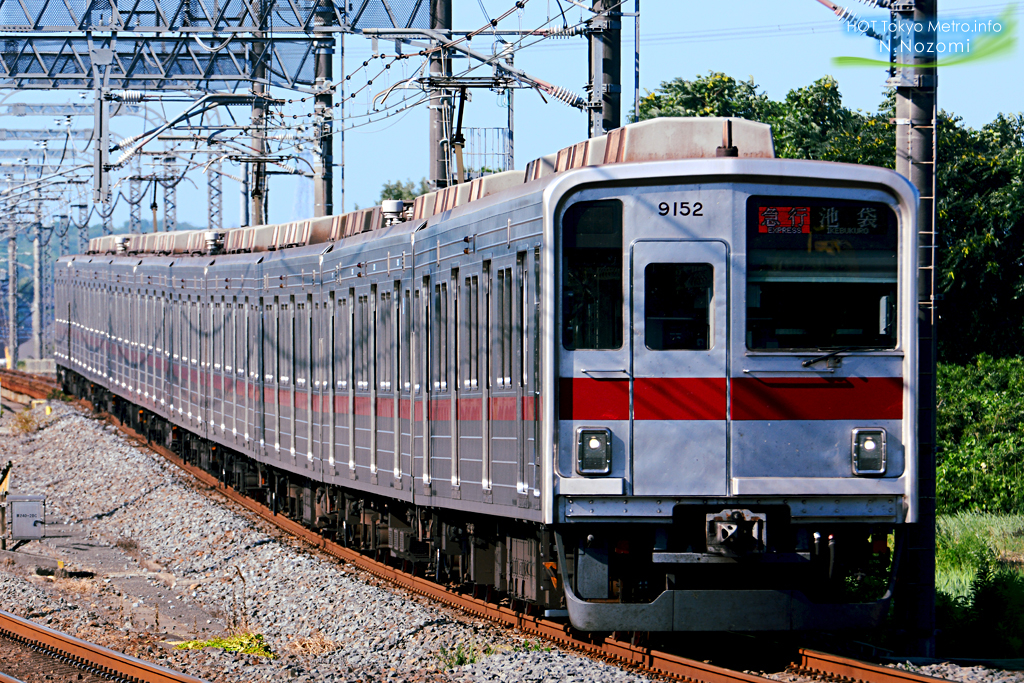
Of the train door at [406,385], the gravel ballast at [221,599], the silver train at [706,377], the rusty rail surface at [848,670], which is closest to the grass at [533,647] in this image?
the gravel ballast at [221,599]

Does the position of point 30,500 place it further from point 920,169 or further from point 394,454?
point 920,169

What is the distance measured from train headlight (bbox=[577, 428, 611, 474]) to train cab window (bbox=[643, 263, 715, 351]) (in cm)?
62

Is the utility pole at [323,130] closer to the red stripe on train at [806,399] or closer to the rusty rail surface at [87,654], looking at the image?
the rusty rail surface at [87,654]

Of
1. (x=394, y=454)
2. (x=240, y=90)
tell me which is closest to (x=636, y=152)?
(x=394, y=454)

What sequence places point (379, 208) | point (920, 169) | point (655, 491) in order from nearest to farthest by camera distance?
point (655, 491) → point (920, 169) → point (379, 208)

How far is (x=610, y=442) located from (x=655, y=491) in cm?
40

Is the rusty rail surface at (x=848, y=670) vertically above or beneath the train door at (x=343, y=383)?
beneath

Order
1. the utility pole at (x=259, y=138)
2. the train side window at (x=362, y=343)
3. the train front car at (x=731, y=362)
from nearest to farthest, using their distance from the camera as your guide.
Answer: the train front car at (x=731, y=362) → the train side window at (x=362, y=343) → the utility pole at (x=259, y=138)

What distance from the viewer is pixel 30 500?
17156mm

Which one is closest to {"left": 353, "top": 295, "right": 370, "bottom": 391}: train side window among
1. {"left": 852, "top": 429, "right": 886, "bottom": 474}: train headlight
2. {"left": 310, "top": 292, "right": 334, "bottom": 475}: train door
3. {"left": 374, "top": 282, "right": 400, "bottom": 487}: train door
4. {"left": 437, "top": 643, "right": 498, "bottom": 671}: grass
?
{"left": 374, "top": 282, "right": 400, "bottom": 487}: train door

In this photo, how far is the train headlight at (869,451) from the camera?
830cm

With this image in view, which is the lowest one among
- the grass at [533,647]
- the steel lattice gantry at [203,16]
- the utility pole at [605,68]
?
the grass at [533,647]

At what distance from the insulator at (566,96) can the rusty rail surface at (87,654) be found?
27.5ft

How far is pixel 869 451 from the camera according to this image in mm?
8320
